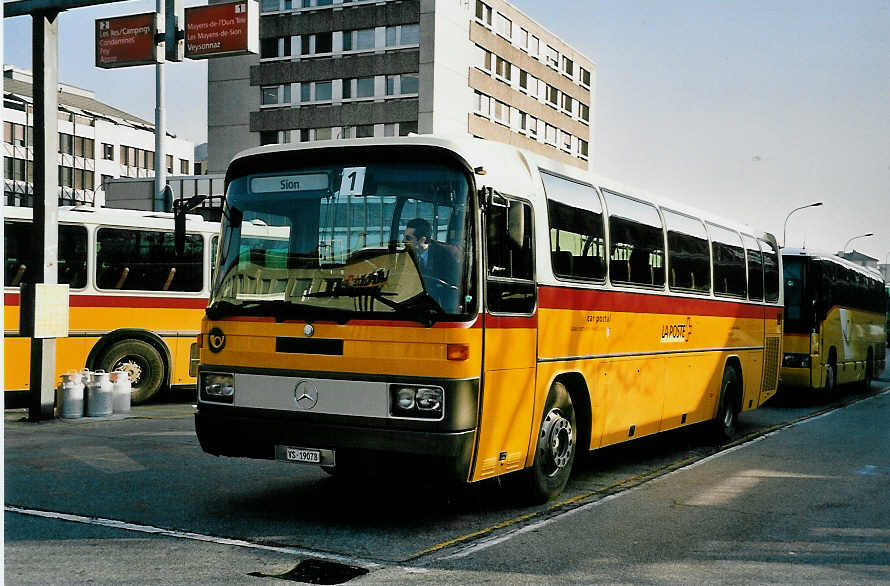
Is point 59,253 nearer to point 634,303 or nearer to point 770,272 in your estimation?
point 634,303

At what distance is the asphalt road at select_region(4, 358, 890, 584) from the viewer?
6.36m

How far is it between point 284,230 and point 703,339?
655 cm

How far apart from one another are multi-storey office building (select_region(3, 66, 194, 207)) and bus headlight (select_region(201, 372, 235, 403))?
8562 centimetres

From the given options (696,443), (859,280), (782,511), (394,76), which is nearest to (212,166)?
(394,76)

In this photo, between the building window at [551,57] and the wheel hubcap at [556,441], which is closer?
the wheel hubcap at [556,441]

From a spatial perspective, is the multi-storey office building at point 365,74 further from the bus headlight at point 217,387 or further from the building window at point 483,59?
the bus headlight at point 217,387

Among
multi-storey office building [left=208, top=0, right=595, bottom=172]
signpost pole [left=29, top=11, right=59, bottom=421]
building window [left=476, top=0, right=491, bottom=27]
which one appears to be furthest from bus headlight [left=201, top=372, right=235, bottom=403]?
building window [left=476, top=0, right=491, bottom=27]

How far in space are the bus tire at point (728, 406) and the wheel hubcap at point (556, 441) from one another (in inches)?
203

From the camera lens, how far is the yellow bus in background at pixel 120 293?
15953 millimetres

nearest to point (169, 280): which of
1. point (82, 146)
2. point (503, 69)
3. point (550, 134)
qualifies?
point (503, 69)

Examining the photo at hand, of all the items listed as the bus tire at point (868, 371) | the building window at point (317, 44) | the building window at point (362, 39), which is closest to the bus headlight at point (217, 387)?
the bus tire at point (868, 371)

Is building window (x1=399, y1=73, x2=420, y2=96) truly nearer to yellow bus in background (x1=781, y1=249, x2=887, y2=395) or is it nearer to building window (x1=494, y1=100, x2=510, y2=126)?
building window (x1=494, y1=100, x2=510, y2=126)

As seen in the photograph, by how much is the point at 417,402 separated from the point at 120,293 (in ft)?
35.0

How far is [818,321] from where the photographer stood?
67.2 ft
